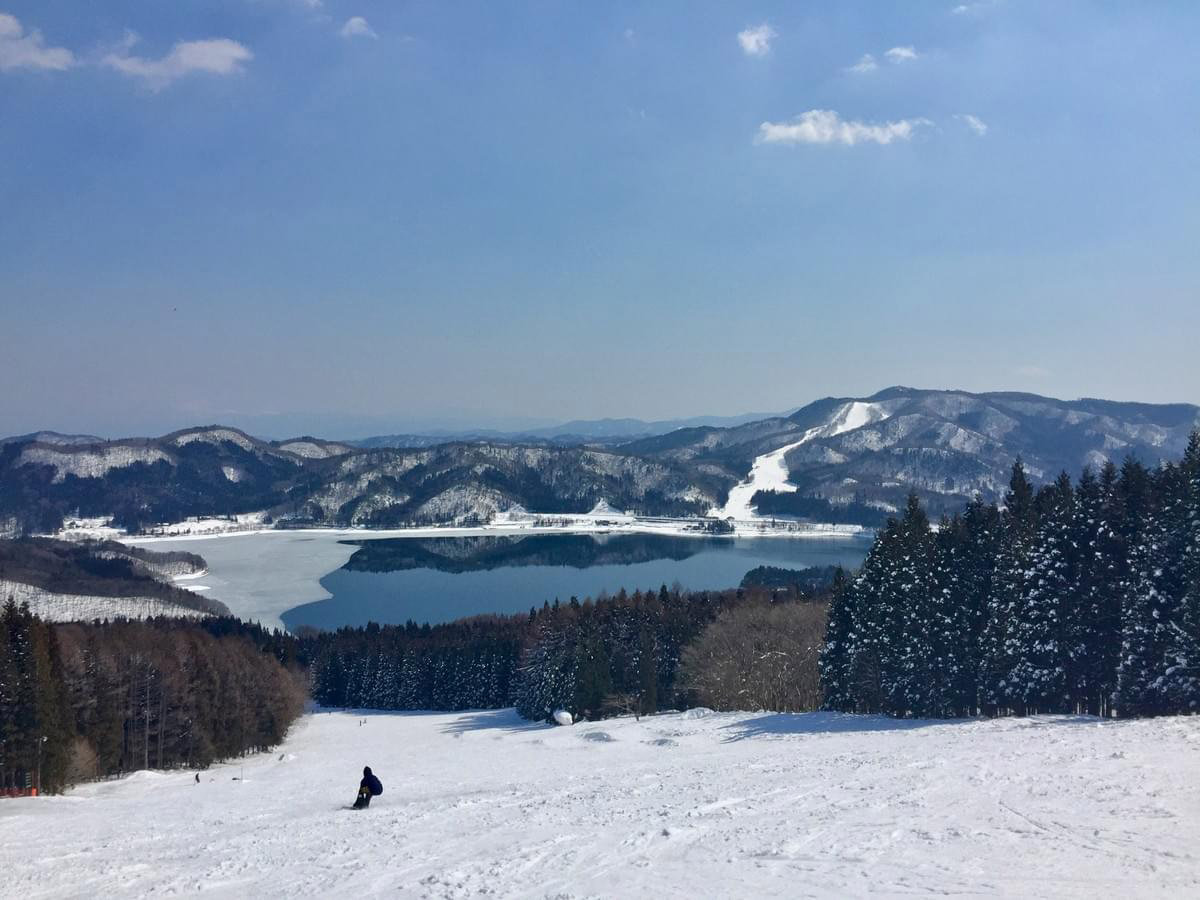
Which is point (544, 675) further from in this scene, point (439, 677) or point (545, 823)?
point (545, 823)

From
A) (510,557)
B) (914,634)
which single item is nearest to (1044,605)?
(914,634)

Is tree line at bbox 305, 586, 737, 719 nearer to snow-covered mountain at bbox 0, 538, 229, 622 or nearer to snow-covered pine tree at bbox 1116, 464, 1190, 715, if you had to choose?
snow-covered pine tree at bbox 1116, 464, 1190, 715

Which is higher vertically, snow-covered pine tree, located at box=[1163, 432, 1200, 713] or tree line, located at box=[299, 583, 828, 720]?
snow-covered pine tree, located at box=[1163, 432, 1200, 713]

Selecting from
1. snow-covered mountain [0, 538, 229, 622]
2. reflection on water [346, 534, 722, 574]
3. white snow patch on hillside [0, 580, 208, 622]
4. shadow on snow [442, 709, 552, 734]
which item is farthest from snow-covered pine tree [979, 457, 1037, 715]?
reflection on water [346, 534, 722, 574]

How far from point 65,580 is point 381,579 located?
53926 mm

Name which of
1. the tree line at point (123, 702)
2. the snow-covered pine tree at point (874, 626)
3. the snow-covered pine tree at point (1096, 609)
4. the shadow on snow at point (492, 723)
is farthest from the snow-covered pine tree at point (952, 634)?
the tree line at point (123, 702)

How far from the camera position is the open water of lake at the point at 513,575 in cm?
12394

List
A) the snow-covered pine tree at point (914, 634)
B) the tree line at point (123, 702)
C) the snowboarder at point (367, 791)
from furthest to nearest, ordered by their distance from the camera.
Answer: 1. the snow-covered pine tree at point (914, 634)
2. the tree line at point (123, 702)
3. the snowboarder at point (367, 791)

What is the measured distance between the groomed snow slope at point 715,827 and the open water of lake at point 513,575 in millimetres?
95089

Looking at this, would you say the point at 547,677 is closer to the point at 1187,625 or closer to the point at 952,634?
the point at 952,634

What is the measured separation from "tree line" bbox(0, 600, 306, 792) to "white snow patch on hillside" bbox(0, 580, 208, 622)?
71107 millimetres

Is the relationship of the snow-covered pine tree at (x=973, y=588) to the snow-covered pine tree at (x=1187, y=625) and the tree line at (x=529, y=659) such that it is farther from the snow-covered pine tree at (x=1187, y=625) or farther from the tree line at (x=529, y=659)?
the tree line at (x=529, y=659)

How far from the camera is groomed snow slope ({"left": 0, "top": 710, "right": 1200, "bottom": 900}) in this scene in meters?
11.0

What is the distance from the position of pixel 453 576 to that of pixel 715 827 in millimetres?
151261
